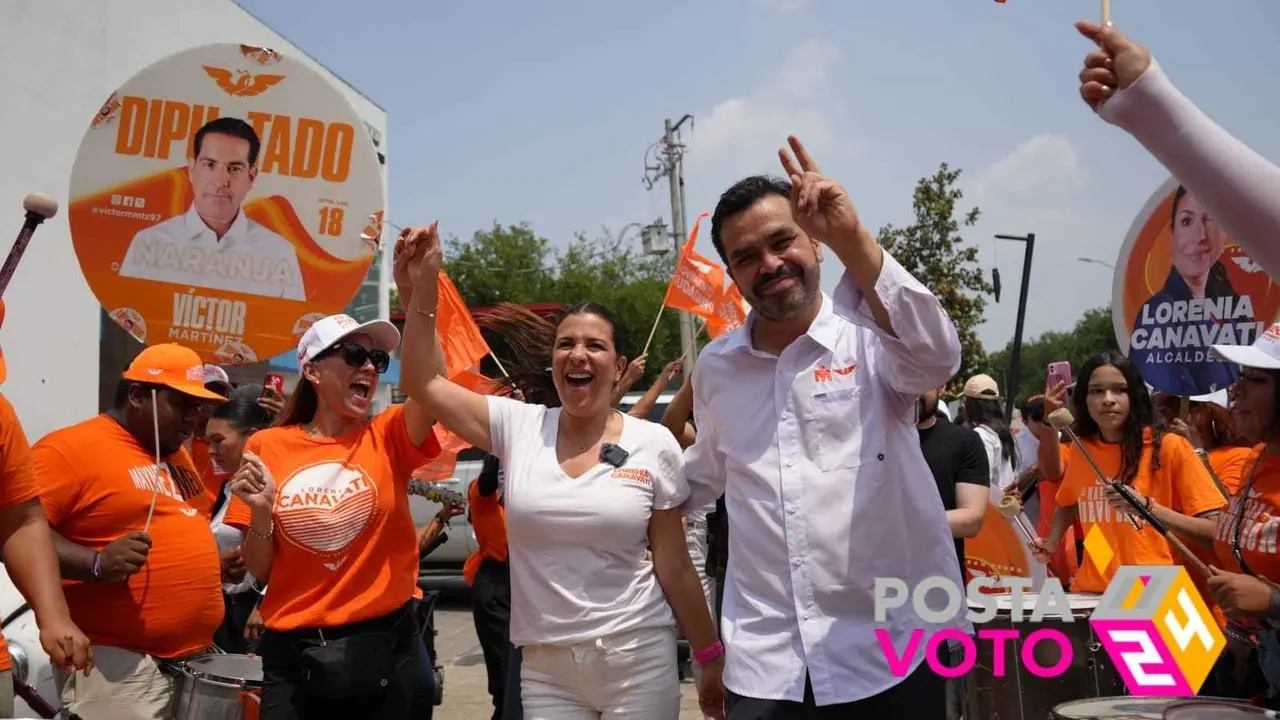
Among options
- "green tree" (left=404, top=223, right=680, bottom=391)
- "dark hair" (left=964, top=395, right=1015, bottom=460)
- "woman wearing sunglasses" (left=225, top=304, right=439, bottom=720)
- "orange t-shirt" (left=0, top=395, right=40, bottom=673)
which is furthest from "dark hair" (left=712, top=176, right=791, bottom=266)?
"green tree" (left=404, top=223, right=680, bottom=391)

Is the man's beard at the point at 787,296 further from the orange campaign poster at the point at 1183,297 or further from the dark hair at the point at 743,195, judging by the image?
the orange campaign poster at the point at 1183,297

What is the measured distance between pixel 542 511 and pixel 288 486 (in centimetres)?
106

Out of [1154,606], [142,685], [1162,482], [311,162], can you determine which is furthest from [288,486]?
[1162,482]

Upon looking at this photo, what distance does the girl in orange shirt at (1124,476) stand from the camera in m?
4.60

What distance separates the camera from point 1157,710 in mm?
2758

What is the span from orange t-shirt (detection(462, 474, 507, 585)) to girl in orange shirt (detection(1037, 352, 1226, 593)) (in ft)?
9.82

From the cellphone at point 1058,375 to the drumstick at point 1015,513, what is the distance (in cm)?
66

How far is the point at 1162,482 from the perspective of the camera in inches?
Result: 188

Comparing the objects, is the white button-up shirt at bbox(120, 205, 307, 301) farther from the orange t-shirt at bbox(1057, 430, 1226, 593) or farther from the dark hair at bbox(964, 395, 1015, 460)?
the dark hair at bbox(964, 395, 1015, 460)

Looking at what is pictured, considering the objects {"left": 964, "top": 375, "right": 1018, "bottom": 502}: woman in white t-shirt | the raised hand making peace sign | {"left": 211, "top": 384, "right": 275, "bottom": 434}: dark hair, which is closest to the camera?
the raised hand making peace sign

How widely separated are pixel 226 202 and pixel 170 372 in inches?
51.5

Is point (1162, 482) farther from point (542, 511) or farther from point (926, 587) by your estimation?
point (542, 511)

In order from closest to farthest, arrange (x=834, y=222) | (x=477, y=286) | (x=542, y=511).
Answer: (x=834, y=222)
(x=542, y=511)
(x=477, y=286)

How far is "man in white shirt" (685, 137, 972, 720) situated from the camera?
2439 millimetres
